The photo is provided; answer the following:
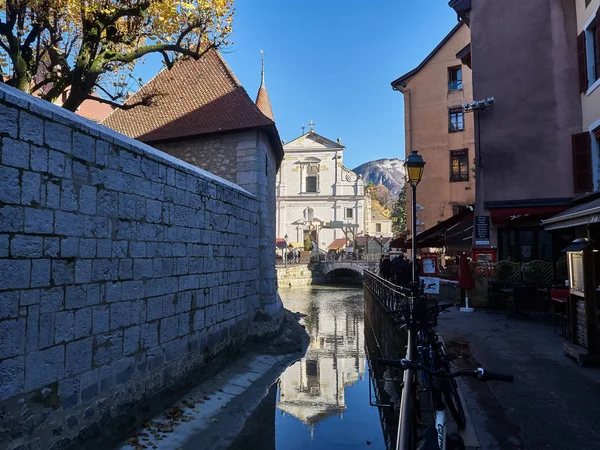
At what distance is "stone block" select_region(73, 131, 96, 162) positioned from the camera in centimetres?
473

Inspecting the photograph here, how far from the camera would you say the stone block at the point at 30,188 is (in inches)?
161

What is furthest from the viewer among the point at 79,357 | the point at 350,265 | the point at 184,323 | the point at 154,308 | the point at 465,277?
the point at 350,265

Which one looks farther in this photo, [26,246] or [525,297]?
[525,297]

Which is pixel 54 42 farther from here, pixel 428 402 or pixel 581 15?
pixel 581 15

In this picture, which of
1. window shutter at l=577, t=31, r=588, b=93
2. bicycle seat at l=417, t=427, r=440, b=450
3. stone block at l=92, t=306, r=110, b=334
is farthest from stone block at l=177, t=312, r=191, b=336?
window shutter at l=577, t=31, r=588, b=93

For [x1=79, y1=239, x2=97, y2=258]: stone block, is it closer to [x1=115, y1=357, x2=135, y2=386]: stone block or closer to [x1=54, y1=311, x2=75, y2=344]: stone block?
[x1=54, y1=311, x2=75, y2=344]: stone block

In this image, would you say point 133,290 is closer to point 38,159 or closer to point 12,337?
point 12,337

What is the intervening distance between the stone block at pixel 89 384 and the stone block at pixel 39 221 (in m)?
1.65

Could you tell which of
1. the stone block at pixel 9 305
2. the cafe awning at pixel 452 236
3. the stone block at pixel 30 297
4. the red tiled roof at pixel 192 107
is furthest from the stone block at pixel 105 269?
the cafe awning at pixel 452 236

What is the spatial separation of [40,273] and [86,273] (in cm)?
64

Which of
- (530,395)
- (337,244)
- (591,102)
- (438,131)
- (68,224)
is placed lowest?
(530,395)

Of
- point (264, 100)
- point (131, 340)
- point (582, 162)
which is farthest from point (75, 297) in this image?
point (264, 100)

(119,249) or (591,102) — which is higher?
(591,102)

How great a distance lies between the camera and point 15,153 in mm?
4008
